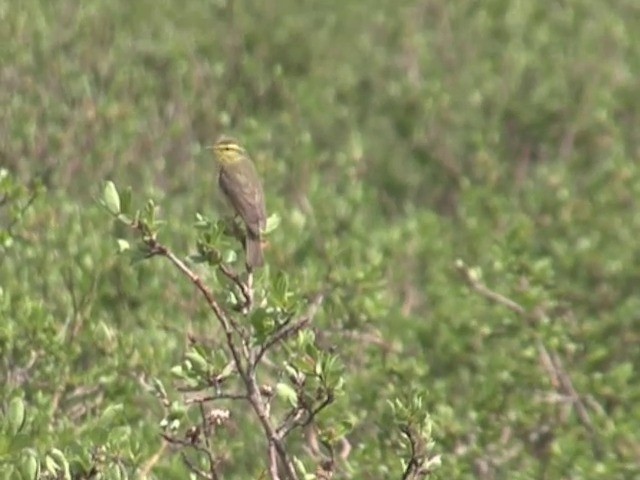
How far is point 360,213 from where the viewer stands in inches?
474

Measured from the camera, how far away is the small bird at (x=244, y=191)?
6.79 m

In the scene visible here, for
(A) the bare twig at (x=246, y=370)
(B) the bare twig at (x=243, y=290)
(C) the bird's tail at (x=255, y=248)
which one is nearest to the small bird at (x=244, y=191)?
(C) the bird's tail at (x=255, y=248)

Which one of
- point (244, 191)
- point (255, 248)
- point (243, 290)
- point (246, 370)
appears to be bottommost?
point (244, 191)

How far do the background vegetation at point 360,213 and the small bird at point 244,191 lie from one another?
0.28 m

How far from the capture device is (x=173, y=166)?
43.0 feet

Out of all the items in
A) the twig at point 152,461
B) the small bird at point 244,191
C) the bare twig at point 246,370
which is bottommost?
the twig at point 152,461

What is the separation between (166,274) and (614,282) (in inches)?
152

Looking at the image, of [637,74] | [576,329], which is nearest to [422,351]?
[576,329]

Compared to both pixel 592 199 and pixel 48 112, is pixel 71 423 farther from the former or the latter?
pixel 592 199

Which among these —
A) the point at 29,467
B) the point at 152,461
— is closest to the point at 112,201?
the point at 29,467

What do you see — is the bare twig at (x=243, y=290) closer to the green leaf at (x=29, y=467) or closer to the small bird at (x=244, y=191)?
the small bird at (x=244, y=191)

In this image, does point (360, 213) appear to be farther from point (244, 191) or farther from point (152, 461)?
point (152, 461)

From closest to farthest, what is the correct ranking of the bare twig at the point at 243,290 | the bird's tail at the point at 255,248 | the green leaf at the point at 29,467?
the green leaf at the point at 29,467, the bare twig at the point at 243,290, the bird's tail at the point at 255,248

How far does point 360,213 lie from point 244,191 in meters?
3.99
